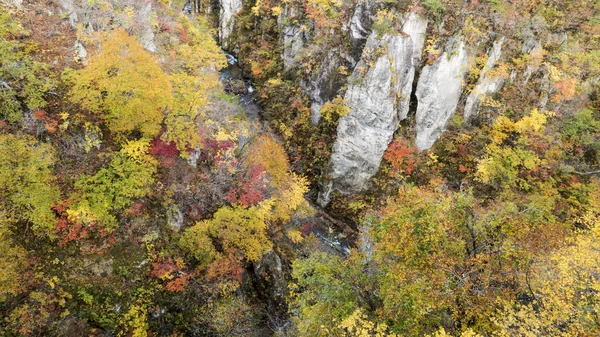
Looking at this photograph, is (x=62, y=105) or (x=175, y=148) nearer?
(x=62, y=105)

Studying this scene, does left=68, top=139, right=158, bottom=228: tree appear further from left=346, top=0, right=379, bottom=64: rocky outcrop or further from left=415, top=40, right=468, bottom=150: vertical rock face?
left=415, top=40, right=468, bottom=150: vertical rock face

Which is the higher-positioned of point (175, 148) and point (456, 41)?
point (456, 41)

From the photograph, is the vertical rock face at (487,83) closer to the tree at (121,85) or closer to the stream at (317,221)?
the stream at (317,221)

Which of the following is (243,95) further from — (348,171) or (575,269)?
(575,269)

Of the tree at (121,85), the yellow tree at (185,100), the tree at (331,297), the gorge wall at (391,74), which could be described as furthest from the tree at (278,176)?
the tree at (121,85)

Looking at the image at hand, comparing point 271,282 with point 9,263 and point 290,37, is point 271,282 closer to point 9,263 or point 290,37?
point 9,263

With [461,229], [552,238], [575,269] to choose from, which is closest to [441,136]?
[552,238]

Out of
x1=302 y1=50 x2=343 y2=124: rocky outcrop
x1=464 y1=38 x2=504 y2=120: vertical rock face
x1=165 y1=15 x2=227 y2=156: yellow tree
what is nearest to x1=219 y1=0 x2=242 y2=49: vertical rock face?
x1=302 y1=50 x2=343 y2=124: rocky outcrop

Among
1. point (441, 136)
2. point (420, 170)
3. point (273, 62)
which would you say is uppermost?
point (273, 62)
